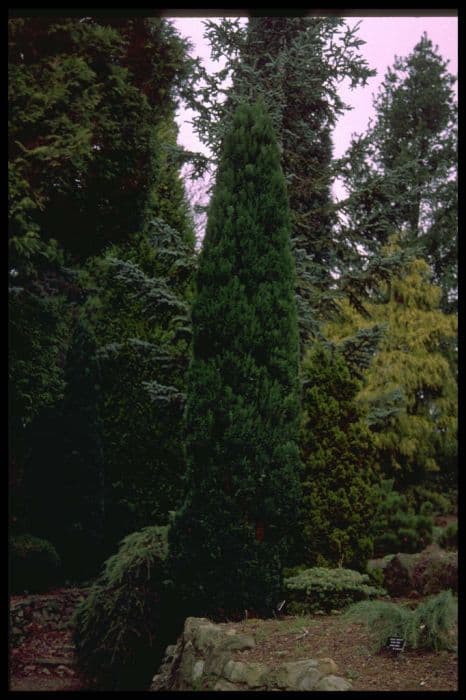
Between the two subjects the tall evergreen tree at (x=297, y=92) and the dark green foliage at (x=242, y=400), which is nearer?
the dark green foliage at (x=242, y=400)

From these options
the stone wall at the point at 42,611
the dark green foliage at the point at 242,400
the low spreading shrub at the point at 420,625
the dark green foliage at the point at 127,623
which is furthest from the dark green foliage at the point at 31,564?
the low spreading shrub at the point at 420,625

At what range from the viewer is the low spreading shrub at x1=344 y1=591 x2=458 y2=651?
15.9 ft

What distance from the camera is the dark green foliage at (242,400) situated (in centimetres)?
607

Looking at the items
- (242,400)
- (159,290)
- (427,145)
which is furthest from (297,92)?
(427,145)

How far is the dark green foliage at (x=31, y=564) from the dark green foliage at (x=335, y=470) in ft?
14.8

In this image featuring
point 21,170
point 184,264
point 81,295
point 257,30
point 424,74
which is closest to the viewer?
point 21,170

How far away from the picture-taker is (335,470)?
7207mm

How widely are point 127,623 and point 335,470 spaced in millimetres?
2592

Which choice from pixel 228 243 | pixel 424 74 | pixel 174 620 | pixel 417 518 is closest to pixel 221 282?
pixel 228 243

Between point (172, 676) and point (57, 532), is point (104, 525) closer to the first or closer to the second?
point (57, 532)

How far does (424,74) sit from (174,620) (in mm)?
19114

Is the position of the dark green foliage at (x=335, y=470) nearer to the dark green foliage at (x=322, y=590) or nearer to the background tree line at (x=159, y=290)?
the background tree line at (x=159, y=290)

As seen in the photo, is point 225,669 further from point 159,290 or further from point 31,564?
point 31,564

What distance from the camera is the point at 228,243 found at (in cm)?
665
